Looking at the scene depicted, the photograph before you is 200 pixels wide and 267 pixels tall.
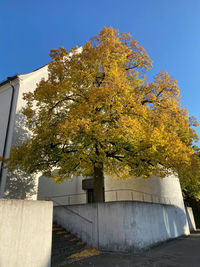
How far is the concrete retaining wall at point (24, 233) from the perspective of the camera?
4961 mm

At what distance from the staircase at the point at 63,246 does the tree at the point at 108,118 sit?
2408mm

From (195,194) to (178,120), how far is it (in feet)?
55.1

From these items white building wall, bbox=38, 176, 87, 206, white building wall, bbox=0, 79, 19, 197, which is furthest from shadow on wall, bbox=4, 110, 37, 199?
white building wall, bbox=38, 176, 87, 206

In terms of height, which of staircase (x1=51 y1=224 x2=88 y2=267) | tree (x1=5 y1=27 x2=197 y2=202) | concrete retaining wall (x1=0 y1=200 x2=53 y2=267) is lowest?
staircase (x1=51 y1=224 x2=88 y2=267)

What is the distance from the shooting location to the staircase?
759 cm

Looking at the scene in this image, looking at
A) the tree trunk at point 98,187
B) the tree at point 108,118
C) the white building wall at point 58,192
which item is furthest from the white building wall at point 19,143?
the tree trunk at point 98,187

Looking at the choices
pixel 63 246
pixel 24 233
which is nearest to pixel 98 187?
pixel 63 246

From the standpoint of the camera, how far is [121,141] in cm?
891

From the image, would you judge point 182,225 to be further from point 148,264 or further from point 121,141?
point 121,141

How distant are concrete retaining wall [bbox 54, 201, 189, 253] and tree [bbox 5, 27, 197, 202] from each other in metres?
1.06

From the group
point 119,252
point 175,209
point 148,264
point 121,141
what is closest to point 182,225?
point 175,209

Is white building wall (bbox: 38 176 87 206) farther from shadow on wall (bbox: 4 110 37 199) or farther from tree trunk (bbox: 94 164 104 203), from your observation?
tree trunk (bbox: 94 164 104 203)

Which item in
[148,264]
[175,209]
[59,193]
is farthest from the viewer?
[59,193]

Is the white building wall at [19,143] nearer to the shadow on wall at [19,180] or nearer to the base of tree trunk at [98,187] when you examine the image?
the shadow on wall at [19,180]
